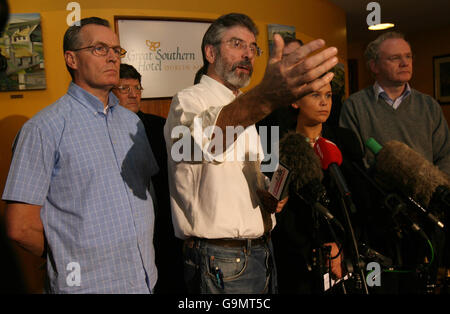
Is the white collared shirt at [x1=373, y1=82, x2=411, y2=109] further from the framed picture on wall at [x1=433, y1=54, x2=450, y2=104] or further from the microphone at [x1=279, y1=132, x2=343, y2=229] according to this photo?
the framed picture on wall at [x1=433, y1=54, x2=450, y2=104]

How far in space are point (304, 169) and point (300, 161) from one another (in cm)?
4

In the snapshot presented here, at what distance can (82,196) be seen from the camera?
133cm

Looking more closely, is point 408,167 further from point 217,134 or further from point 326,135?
point 217,134

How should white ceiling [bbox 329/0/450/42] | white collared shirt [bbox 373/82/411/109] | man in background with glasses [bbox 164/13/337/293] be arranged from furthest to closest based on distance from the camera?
white ceiling [bbox 329/0/450/42], white collared shirt [bbox 373/82/411/109], man in background with glasses [bbox 164/13/337/293]

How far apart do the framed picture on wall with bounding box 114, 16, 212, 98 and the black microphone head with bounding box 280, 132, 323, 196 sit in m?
2.29

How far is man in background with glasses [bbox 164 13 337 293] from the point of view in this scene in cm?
116

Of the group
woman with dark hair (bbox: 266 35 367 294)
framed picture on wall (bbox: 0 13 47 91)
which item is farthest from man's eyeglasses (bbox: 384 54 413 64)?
framed picture on wall (bbox: 0 13 47 91)

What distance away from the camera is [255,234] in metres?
1.39

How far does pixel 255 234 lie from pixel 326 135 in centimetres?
79

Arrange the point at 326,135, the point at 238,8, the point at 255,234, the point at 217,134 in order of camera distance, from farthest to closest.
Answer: the point at 238,8 < the point at 326,135 < the point at 255,234 < the point at 217,134

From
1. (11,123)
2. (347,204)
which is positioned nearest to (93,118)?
(347,204)

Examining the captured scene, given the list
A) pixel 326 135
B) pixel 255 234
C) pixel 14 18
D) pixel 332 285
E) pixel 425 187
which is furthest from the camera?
pixel 14 18

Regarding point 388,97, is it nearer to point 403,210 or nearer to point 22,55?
point 403,210
